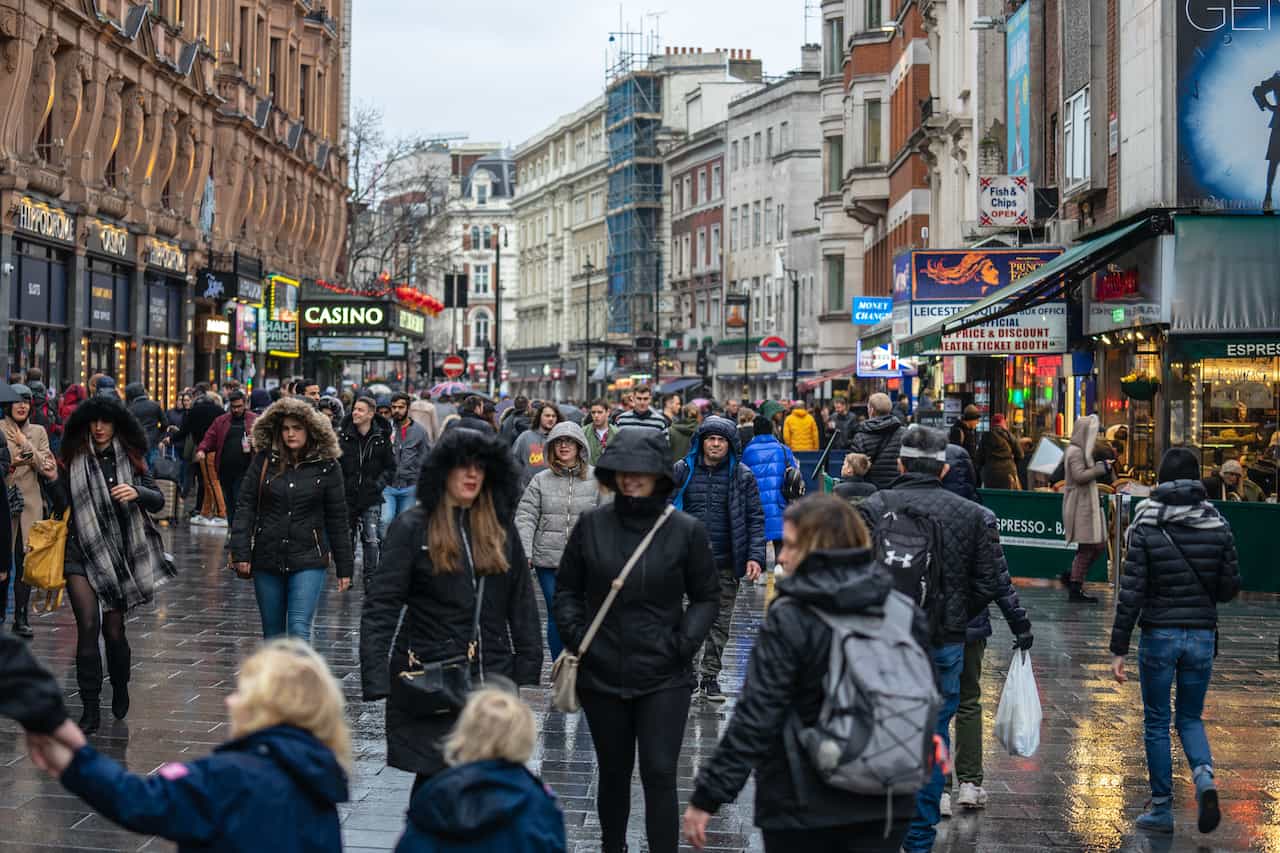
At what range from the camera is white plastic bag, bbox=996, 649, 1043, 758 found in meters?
8.47

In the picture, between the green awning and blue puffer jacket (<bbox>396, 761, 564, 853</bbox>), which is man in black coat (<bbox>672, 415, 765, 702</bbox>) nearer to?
blue puffer jacket (<bbox>396, 761, 564, 853</bbox>)

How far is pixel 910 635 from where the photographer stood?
16.8 feet

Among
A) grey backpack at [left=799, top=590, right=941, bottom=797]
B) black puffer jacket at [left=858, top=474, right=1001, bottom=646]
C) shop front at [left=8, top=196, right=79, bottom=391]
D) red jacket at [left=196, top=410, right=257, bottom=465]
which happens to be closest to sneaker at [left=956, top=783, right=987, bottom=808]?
black puffer jacket at [left=858, top=474, right=1001, bottom=646]

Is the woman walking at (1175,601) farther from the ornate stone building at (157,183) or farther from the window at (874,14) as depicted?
the window at (874,14)

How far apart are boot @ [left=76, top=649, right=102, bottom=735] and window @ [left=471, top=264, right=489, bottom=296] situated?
136707 mm

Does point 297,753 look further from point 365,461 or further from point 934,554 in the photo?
point 365,461

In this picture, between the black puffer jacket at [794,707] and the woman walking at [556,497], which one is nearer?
the black puffer jacket at [794,707]

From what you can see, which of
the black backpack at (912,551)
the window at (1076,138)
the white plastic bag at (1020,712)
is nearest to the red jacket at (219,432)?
the window at (1076,138)

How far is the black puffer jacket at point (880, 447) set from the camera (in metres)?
14.6

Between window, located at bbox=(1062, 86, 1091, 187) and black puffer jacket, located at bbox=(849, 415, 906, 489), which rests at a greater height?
window, located at bbox=(1062, 86, 1091, 187)

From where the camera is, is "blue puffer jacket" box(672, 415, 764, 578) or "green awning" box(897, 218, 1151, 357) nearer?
"blue puffer jacket" box(672, 415, 764, 578)

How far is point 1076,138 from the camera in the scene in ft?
80.5

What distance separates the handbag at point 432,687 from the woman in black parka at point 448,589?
0.03m

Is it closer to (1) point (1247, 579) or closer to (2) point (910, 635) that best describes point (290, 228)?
(1) point (1247, 579)
